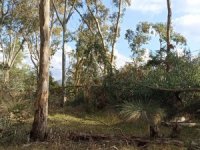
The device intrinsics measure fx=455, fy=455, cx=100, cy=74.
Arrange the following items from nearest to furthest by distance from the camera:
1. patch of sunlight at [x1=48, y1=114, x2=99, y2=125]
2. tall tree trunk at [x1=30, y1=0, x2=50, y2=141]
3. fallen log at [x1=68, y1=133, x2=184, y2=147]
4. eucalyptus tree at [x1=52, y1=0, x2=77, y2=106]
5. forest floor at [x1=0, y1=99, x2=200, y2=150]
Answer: forest floor at [x1=0, y1=99, x2=200, y2=150] → fallen log at [x1=68, y1=133, x2=184, y2=147] → tall tree trunk at [x1=30, y1=0, x2=50, y2=141] → patch of sunlight at [x1=48, y1=114, x2=99, y2=125] → eucalyptus tree at [x1=52, y1=0, x2=77, y2=106]

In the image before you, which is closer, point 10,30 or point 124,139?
point 124,139

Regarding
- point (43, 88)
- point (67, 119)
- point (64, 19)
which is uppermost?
point (64, 19)

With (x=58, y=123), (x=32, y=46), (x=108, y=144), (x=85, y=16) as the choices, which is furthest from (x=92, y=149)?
(x=32, y=46)

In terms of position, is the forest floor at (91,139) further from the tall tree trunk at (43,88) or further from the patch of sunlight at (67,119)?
the patch of sunlight at (67,119)

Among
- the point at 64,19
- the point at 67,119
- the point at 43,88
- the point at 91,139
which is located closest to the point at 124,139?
the point at 91,139

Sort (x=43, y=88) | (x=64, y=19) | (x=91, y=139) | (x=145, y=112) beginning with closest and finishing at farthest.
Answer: (x=145, y=112) < (x=91, y=139) < (x=43, y=88) < (x=64, y=19)

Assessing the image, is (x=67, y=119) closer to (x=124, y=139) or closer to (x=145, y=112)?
(x=124, y=139)

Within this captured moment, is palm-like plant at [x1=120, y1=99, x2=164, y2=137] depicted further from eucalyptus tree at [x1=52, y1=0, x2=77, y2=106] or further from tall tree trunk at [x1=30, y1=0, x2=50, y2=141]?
eucalyptus tree at [x1=52, y1=0, x2=77, y2=106]

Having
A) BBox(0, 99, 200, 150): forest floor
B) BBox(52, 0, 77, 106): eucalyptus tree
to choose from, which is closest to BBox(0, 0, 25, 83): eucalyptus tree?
BBox(52, 0, 77, 106): eucalyptus tree

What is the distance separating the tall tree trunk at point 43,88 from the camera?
1302 cm

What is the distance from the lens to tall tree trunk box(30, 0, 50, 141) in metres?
13.0

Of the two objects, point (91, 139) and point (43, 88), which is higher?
point (43, 88)

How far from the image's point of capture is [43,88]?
43.2ft

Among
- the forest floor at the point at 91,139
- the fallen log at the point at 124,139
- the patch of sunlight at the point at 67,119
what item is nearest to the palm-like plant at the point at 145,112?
the fallen log at the point at 124,139
